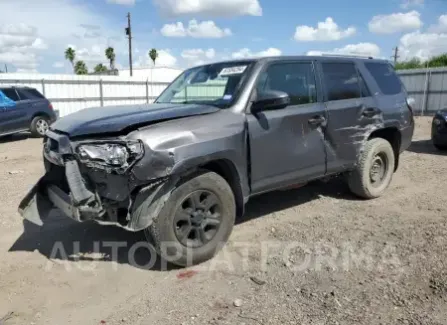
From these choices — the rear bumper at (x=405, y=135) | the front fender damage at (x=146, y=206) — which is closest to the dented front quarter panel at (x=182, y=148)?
the front fender damage at (x=146, y=206)

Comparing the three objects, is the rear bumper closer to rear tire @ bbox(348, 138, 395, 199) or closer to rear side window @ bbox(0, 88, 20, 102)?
rear tire @ bbox(348, 138, 395, 199)

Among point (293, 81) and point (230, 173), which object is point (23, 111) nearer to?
point (293, 81)

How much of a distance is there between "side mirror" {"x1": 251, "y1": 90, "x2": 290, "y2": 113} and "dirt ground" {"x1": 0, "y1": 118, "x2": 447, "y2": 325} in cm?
138

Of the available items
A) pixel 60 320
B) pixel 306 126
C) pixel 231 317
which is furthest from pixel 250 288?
pixel 306 126

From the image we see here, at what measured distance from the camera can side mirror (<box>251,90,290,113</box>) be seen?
3.90 meters

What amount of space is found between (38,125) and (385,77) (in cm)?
1114

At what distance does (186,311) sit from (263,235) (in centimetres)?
162

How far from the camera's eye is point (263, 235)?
447cm

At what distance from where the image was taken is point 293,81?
14.8ft

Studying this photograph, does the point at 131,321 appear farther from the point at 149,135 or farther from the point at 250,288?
the point at 149,135

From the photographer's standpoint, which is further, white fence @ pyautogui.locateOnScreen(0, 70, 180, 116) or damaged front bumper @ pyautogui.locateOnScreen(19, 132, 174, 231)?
white fence @ pyautogui.locateOnScreen(0, 70, 180, 116)

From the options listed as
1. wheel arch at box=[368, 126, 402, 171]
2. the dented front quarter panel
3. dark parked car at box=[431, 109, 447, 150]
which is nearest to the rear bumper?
wheel arch at box=[368, 126, 402, 171]

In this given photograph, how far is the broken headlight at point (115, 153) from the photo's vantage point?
3.20 meters

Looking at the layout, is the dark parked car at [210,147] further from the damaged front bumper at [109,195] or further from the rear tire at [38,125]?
the rear tire at [38,125]
